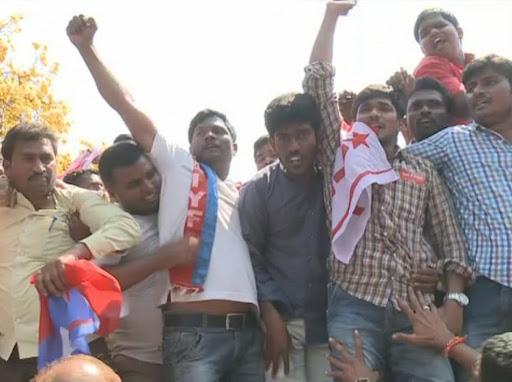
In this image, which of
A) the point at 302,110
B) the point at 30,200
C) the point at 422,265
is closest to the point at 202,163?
the point at 302,110

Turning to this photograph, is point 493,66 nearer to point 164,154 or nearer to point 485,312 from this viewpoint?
point 485,312

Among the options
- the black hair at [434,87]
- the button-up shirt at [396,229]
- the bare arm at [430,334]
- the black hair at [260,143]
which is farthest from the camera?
the black hair at [260,143]

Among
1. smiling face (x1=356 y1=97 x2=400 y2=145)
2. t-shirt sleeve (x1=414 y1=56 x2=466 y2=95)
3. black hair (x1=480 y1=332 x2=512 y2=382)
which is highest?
t-shirt sleeve (x1=414 y1=56 x2=466 y2=95)

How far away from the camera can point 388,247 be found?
3674mm

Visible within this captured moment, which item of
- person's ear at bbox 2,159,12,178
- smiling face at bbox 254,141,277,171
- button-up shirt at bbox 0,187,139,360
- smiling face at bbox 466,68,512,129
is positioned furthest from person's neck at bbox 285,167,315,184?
smiling face at bbox 254,141,277,171

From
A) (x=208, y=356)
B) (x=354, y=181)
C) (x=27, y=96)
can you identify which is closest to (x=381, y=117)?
(x=354, y=181)

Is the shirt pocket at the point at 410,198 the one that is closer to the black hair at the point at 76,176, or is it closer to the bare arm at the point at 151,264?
the bare arm at the point at 151,264

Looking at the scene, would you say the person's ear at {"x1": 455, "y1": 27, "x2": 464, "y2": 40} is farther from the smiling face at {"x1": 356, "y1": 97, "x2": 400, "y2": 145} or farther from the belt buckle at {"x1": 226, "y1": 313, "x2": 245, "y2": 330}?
the belt buckle at {"x1": 226, "y1": 313, "x2": 245, "y2": 330}

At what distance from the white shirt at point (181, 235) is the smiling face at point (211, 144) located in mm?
405

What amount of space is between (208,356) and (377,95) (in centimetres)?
168

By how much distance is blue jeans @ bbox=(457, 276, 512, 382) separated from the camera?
3662mm

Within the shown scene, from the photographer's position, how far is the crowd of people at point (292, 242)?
11.8ft

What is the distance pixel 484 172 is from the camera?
3873mm

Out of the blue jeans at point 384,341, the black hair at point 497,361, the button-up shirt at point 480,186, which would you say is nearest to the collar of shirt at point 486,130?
the button-up shirt at point 480,186
